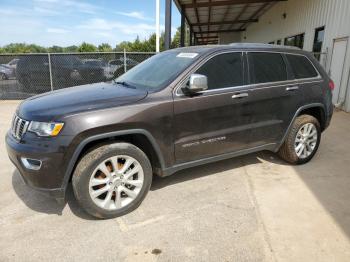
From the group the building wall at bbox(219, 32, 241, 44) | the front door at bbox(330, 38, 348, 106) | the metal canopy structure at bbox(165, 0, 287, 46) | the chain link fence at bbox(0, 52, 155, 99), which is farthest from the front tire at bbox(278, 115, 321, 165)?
the building wall at bbox(219, 32, 241, 44)

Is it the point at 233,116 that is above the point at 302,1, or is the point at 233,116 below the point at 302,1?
below

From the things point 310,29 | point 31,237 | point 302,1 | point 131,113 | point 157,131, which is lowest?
point 31,237

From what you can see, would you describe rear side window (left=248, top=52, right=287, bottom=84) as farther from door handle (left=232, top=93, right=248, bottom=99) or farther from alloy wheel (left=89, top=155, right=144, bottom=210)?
alloy wheel (left=89, top=155, right=144, bottom=210)

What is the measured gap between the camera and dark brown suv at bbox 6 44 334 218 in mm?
2740

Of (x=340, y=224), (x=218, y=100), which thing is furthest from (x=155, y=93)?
(x=340, y=224)

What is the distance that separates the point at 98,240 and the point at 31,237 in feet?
2.19

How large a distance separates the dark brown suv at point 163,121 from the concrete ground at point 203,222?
0.33m

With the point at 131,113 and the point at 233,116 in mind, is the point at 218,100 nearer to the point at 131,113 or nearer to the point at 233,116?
the point at 233,116

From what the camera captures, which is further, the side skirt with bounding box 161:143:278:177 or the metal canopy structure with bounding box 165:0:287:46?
the metal canopy structure with bounding box 165:0:287:46

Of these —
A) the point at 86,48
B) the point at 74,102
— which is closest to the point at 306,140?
the point at 74,102

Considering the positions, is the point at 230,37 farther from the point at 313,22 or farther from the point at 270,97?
the point at 270,97

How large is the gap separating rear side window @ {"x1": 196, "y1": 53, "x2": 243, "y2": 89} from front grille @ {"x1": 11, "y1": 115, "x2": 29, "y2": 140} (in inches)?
77.2

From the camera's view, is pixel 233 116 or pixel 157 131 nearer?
pixel 157 131

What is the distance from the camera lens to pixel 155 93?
314cm
